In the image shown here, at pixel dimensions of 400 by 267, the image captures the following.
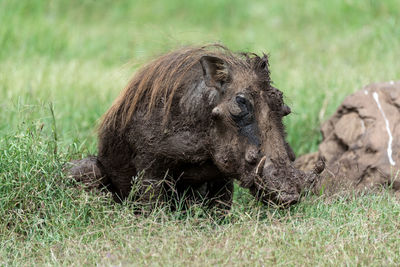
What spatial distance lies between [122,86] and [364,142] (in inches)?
137

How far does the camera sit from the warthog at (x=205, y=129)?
4535 millimetres

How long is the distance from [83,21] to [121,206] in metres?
7.68

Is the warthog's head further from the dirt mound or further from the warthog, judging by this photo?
the dirt mound

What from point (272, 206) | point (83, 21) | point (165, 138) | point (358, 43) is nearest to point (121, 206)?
point (165, 138)

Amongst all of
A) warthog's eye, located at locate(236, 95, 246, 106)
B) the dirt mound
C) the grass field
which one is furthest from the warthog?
the dirt mound

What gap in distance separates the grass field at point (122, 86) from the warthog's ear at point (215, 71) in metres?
0.63

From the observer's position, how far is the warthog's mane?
4781 millimetres

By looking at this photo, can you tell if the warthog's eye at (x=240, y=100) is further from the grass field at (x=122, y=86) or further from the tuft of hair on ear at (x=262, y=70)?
the grass field at (x=122, y=86)

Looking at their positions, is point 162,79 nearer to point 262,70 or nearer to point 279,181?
point 262,70

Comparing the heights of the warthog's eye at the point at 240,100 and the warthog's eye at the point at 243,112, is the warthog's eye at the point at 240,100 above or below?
above

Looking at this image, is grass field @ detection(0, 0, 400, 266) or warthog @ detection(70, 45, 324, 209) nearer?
grass field @ detection(0, 0, 400, 266)

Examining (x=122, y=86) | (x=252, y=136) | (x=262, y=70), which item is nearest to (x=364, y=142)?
(x=262, y=70)

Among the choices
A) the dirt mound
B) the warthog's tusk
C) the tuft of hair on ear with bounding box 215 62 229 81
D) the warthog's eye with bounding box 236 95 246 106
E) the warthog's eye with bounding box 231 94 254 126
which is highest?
the tuft of hair on ear with bounding box 215 62 229 81

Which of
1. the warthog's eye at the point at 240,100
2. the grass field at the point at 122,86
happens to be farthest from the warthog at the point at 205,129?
the grass field at the point at 122,86
